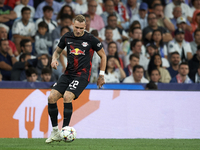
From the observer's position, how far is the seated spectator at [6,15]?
11.8 m

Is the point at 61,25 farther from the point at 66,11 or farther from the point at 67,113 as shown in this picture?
the point at 67,113

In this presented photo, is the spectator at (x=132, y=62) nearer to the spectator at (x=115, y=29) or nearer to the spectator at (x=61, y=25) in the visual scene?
the spectator at (x=115, y=29)

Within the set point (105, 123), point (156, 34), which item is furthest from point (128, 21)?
point (105, 123)

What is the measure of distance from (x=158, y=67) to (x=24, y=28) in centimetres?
464

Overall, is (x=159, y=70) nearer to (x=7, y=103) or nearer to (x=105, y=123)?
(x=105, y=123)

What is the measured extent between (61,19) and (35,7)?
1.87 metres

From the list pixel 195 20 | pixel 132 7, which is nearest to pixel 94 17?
pixel 132 7

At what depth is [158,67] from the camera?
11.1 m

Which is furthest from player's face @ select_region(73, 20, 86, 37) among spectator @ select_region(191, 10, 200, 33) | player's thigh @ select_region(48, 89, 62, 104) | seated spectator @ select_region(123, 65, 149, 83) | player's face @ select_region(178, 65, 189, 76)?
spectator @ select_region(191, 10, 200, 33)

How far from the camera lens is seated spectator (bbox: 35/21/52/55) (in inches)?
439

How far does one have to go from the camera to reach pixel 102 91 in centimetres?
867

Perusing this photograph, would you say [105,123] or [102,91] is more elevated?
[102,91]

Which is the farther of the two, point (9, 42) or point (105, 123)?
point (9, 42)

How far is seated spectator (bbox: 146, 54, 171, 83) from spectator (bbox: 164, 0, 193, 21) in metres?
3.29
